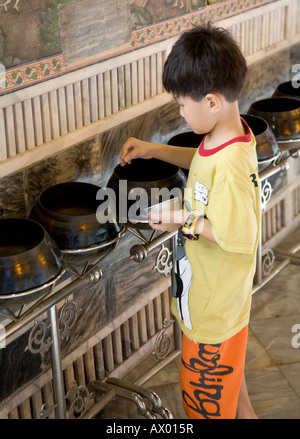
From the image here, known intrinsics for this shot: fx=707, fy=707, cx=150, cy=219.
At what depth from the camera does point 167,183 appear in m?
2.24

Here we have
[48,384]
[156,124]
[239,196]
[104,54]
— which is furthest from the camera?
[156,124]

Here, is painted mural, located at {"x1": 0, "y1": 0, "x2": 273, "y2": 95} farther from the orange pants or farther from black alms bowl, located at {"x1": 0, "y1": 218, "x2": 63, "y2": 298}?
the orange pants

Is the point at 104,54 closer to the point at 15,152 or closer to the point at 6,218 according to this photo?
the point at 15,152

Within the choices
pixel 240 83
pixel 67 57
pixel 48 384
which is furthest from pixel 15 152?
pixel 48 384

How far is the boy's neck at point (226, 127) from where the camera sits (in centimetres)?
193

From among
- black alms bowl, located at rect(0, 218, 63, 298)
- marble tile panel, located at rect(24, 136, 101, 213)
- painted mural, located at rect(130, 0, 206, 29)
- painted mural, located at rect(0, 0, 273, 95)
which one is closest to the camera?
black alms bowl, located at rect(0, 218, 63, 298)

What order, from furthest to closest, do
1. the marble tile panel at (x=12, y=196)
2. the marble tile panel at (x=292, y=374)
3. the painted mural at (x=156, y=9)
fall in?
the marble tile panel at (x=292, y=374), the painted mural at (x=156, y=9), the marble tile panel at (x=12, y=196)

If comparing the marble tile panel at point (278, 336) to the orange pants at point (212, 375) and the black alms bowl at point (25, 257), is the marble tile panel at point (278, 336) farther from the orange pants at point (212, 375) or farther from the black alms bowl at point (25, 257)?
the black alms bowl at point (25, 257)

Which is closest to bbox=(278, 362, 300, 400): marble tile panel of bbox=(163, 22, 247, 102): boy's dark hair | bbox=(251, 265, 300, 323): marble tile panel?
bbox=(251, 265, 300, 323): marble tile panel

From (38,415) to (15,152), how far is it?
3.29ft

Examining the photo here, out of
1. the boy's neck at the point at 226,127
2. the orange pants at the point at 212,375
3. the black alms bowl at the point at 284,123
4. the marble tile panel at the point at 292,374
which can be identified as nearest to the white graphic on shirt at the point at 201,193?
the boy's neck at the point at 226,127

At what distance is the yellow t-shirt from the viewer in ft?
6.14

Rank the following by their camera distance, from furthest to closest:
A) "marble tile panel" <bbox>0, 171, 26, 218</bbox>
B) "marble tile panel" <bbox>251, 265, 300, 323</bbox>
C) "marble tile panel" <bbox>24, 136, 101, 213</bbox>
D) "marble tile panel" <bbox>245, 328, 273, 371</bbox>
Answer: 1. "marble tile panel" <bbox>251, 265, 300, 323</bbox>
2. "marble tile panel" <bbox>245, 328, 273, 371</bbox>
3. "marble tile panel" <bbox>24, 136, 101, 213</bbox>
4. "marble tile panel" <bbox>0, 171, 26, 218</bbox>

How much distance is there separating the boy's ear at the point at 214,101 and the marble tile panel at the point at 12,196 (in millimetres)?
680
